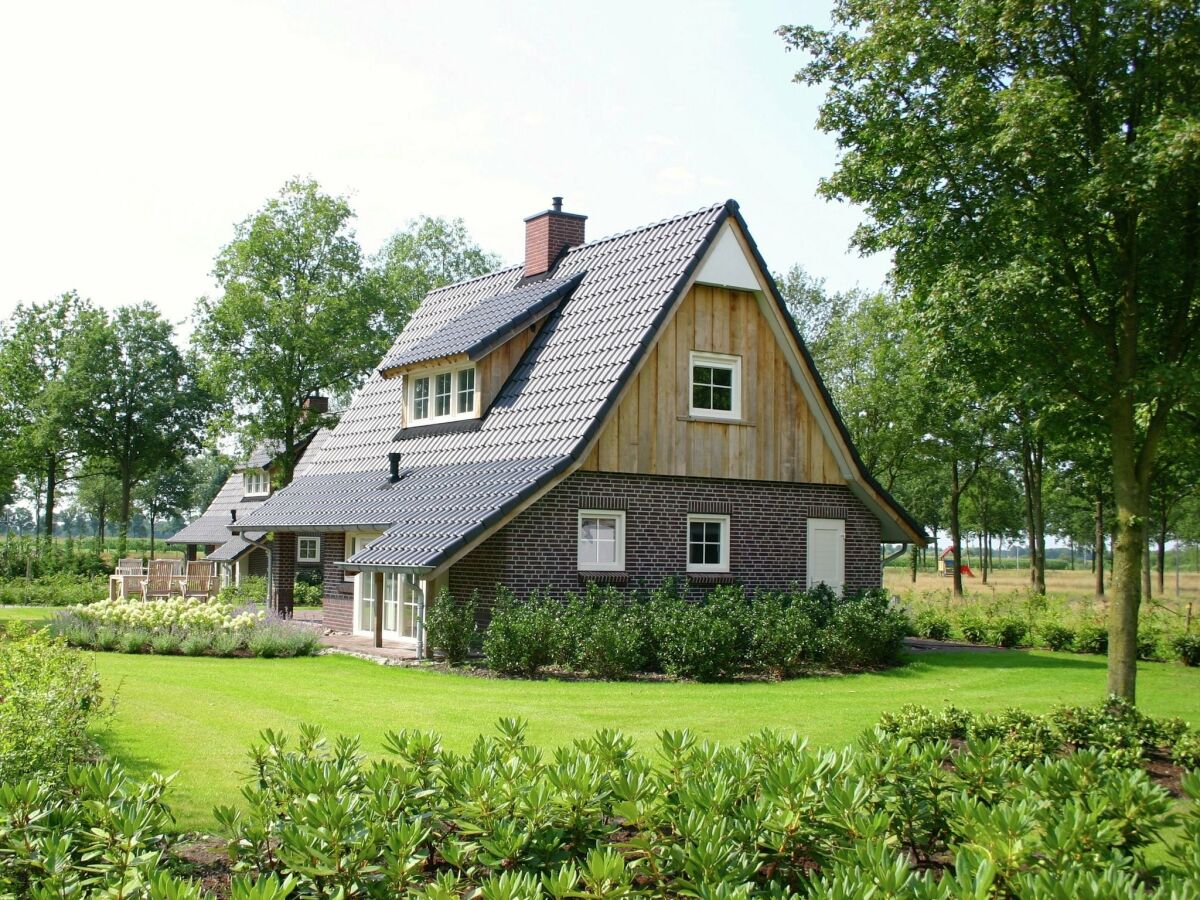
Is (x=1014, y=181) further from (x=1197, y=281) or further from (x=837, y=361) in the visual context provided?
(x=837, y=361)

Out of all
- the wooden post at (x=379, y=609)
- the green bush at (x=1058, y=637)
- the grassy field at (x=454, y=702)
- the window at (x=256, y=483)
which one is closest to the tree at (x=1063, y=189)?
the grassy field at (x=454, y=702)

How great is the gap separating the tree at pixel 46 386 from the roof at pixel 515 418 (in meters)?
35.3

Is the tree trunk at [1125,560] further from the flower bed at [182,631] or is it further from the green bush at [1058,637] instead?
the flower bed at [182,631]

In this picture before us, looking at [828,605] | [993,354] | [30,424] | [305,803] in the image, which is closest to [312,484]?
[828,605]

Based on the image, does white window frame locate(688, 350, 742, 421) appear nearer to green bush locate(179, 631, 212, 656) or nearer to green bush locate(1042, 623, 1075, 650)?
green bush locate(1042, 623, 1075, 650)

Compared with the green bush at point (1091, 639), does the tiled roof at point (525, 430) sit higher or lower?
higher

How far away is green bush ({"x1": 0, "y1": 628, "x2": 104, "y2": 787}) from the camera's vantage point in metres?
7.21

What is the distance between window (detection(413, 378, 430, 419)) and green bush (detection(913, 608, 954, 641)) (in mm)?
12032

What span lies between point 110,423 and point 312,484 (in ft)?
130

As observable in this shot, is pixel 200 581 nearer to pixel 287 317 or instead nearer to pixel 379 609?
pixel 379 609

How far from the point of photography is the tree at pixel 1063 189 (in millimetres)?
11266

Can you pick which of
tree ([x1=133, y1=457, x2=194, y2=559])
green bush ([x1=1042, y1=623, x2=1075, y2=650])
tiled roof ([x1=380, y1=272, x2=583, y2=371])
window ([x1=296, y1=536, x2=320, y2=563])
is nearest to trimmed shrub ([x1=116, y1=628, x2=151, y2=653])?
tiled roof ([x1=380, y1=272, x2=583, y2=371])

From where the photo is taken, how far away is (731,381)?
2067 centimetres

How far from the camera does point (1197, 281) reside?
1234 cm
